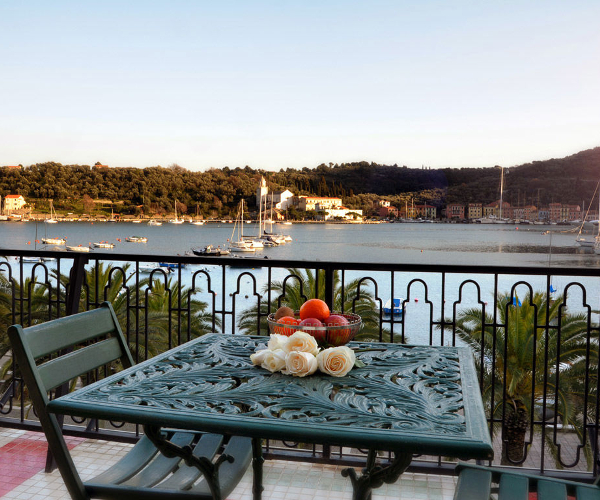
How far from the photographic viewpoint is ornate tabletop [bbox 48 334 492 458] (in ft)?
4.25

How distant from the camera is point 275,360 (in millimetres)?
1732

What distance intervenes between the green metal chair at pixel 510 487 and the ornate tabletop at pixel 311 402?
345 mm

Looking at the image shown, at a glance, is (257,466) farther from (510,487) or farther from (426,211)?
(426,211)

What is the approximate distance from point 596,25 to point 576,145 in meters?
18.6

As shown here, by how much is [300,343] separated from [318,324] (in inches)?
7.6

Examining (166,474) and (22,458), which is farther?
(22,458)

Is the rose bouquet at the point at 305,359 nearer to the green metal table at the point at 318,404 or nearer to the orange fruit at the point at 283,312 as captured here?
the green metal table at the point at 318,404

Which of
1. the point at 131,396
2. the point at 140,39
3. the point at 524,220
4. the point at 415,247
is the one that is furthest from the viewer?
the point at 415,247

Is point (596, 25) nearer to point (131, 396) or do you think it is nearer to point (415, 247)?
point (415, 247)

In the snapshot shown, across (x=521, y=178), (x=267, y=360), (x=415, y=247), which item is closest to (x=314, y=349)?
(x=267, y=360)

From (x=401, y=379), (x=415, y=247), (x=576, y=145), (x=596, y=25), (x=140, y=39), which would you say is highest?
(x=596, y=25)

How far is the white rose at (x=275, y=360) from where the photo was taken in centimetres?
173

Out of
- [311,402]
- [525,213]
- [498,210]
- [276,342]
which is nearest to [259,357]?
[276,342]

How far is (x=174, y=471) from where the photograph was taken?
1959mm
